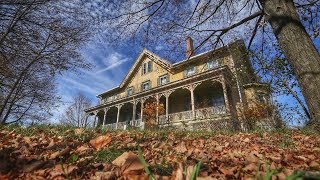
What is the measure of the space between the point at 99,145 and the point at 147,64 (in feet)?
78.7

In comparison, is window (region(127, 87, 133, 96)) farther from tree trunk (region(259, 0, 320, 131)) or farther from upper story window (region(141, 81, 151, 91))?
tree trunk (region(259, 0, 320, 131))

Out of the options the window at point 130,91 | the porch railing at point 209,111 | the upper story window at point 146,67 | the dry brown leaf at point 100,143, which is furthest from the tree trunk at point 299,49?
the window at point 130,91

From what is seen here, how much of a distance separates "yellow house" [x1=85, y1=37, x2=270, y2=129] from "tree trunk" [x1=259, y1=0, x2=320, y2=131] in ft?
11.9

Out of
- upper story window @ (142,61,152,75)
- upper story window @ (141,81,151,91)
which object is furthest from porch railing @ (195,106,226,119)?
upper story window @ (142,61,152,75)

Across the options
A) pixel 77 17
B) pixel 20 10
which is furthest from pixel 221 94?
pixel 20 10

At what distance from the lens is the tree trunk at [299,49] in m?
3.52

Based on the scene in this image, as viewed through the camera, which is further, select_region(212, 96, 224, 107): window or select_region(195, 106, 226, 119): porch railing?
select_region(212, 96, 224, 107): window

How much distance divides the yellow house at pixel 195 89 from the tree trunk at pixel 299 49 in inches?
143

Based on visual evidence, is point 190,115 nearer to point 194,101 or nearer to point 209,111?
point 209,111

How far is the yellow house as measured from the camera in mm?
10336

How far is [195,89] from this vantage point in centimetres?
1936

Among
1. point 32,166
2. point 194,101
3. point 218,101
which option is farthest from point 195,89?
point 32,166

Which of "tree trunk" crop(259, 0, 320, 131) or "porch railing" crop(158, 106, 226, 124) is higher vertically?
"porch railing" crop(158, 106, 226, 124)

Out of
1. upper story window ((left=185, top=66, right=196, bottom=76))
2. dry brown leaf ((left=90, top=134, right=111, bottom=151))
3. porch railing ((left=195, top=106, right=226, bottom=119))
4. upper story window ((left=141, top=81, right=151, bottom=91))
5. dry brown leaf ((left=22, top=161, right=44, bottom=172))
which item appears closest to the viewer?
dry brown leaf ((left=22, top=161, right=44, bottom=172))
